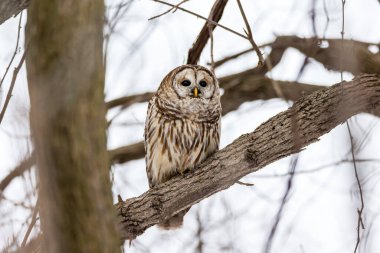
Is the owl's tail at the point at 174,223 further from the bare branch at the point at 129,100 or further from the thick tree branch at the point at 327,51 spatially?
the bare branch at the point at 129,100

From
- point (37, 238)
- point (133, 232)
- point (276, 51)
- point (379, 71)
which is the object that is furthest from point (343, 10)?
point (276, 51)

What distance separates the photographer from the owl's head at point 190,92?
17.0ft

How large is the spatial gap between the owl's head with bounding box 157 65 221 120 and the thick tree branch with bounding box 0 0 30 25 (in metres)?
2.91

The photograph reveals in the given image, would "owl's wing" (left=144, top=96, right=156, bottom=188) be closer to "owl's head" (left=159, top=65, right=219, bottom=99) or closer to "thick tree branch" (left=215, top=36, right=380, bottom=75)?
"owl's head" (left=159, top=65, right=219, bottom=99)

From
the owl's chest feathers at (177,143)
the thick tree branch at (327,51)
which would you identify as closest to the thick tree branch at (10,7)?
the thick tree branch at (327,51)

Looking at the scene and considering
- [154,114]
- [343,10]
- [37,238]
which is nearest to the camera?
[37,238]

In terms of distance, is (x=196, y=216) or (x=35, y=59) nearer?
(x=35, y=59)

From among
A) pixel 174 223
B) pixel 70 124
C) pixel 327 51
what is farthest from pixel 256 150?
pixel 70 124

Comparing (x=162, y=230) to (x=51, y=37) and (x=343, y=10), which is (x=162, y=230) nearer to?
(x=343, y=10)

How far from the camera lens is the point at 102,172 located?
1.76 meters

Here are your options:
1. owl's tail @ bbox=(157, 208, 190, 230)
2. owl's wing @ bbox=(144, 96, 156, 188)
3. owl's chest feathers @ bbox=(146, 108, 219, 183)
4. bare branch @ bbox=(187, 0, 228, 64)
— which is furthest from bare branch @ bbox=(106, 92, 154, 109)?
owl's tail @ bbox=(157, 208, 190, 230)

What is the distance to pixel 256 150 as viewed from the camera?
414 centimetres

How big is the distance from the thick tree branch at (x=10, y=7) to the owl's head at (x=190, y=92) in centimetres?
291

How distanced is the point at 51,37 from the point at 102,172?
402 millimetres
